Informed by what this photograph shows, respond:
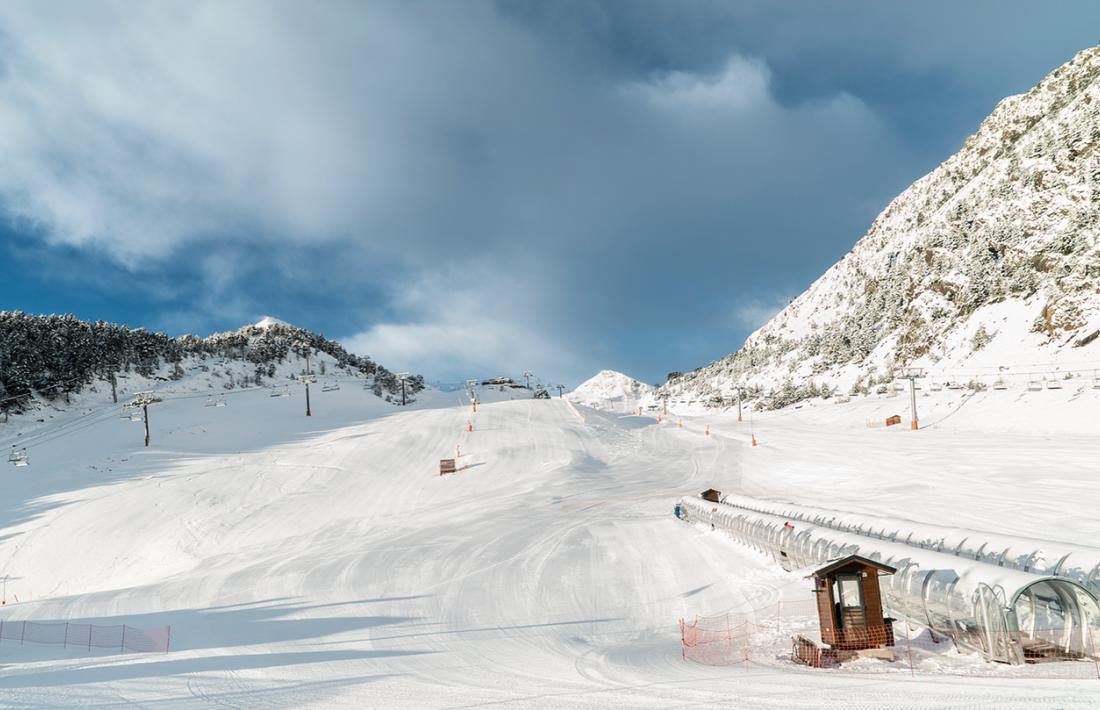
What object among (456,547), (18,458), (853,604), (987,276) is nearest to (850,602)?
(853,604)

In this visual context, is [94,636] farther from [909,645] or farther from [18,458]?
[18,458]

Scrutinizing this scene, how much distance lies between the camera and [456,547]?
1084 inches

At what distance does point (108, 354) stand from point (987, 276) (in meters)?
118

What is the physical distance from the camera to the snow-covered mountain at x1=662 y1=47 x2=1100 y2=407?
58750mm

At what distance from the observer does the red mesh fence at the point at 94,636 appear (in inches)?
601

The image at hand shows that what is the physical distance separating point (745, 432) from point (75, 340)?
84109mm

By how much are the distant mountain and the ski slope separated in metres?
8.58

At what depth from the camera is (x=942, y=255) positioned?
306ft

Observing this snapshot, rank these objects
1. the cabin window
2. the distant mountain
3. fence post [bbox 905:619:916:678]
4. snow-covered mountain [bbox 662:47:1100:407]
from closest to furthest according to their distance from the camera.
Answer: fence post [bbox 905:619:916:678]
the cabin window
snow-covered mountain [bbox 662:47:1100:407]
the distant mountain

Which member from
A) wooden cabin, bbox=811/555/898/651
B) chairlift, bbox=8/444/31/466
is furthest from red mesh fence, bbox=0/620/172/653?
chairlift, bbox=8/444/31/466

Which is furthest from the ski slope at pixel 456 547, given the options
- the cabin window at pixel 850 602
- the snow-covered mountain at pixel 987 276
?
the snow-covered mountain at pixel 987 276

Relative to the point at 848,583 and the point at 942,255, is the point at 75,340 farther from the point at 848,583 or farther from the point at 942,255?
the point at 942,255

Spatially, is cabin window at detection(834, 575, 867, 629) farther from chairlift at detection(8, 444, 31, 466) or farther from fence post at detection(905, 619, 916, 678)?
chairlift at detection(8, 444, 31, 466)

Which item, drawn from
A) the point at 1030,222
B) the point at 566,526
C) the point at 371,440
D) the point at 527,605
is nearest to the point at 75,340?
the point at 371,440
